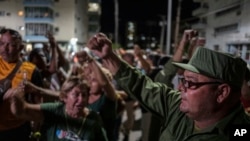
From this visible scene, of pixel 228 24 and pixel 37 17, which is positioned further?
pixel 37 17

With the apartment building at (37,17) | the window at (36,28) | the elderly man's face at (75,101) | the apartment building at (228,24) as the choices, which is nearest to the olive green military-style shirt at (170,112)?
the elderly man's face at (75,101)

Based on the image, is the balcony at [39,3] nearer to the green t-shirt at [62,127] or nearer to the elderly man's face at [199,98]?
the green t-shirt at [62,127]

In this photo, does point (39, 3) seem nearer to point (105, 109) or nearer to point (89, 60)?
point (89, 60)

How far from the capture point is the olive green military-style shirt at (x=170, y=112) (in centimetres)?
133

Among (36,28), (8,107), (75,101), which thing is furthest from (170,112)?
(36,28)

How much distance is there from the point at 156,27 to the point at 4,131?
2672 cm

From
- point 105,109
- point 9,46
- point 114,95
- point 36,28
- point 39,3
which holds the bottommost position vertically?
point 105,109

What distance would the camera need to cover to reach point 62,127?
2.09 metres

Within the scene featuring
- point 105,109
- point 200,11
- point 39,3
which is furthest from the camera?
point 39,3

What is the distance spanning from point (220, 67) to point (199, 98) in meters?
0.15

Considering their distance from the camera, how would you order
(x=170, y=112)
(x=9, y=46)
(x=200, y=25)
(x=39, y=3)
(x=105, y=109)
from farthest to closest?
1. (x=39, y=3)
2. (x=200, y=25)
3. (x=105, y=109)
4. (x=9, y=46)
5. (x=170, y=112)

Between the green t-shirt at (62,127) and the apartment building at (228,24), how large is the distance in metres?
1.14

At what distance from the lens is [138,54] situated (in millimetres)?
4523

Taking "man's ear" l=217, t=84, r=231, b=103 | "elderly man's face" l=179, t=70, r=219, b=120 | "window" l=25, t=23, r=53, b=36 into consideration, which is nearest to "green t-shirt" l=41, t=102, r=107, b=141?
"elderly man's face" l=179, t=70, r=219, b=120
